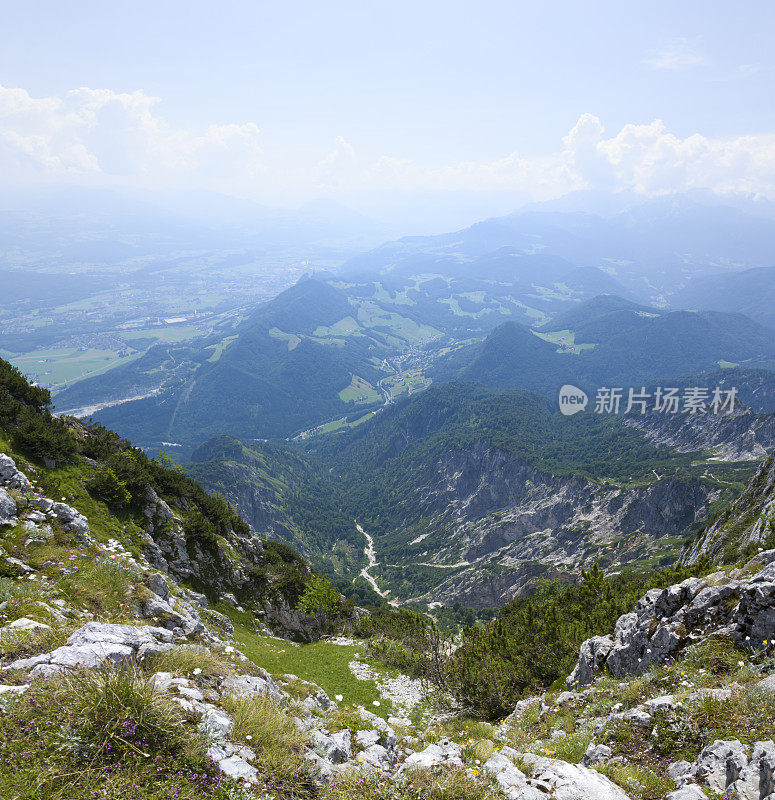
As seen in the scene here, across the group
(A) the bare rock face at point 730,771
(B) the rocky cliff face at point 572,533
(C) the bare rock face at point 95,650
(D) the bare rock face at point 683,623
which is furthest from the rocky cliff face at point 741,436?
A: (C) the bare rock face at point 95,650

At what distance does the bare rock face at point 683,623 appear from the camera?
49.6ft

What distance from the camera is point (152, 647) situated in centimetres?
1112

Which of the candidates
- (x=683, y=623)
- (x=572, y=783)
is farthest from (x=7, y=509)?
(x=683, y=623)

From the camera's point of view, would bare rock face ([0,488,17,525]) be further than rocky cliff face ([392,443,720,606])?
No

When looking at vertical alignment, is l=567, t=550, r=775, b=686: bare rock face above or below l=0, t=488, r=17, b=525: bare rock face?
below

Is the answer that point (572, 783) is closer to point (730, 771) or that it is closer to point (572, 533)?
point (730, 771)

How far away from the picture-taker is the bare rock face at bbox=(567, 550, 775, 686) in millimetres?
15125

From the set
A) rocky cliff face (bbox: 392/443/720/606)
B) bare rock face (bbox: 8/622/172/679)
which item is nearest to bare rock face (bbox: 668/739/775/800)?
bare rock face (bbox: 8/622/172/679)

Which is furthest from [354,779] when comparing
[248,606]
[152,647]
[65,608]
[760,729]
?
[248,606]

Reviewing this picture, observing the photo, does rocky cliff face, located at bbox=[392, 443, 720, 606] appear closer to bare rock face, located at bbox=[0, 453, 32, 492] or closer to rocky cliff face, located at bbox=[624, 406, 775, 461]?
rocky cliff face, located at bbox=[624, 406, 775, 461]

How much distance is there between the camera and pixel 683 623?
17.7 metres

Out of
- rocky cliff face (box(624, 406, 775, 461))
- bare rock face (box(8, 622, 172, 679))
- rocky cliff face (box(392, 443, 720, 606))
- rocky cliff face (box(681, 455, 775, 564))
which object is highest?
bare rock face (box(8, 622, 172, 679))

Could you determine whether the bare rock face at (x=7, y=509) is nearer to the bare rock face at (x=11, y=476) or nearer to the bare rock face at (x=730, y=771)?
the bare rock face at (x=11, y=476)

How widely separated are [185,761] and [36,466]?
114ft
